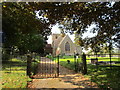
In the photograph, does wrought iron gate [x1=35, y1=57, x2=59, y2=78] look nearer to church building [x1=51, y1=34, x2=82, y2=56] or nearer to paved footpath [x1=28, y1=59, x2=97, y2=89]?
paved footpath [x1=28, y1=59, x2=97, y2=89]

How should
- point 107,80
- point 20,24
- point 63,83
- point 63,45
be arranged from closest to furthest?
point 63,83
point 107,80
point 20,24
point 63,45

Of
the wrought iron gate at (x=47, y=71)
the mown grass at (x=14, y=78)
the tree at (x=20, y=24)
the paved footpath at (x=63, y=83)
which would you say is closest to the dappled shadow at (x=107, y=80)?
the paved footpath at (x=63, y=83)

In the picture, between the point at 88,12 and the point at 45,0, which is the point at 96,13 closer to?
the point at 88,12

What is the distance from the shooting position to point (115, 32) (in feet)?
34.2

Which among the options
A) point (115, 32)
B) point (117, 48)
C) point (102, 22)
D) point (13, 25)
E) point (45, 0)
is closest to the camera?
point (45, 0)

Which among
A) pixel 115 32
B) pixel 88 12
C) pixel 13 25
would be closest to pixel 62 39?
pixel 13 25

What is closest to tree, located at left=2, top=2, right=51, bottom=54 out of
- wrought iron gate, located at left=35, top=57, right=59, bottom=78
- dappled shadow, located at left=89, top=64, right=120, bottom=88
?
wrought iron gate, located at left=35, top=57, right=59, bottom=78

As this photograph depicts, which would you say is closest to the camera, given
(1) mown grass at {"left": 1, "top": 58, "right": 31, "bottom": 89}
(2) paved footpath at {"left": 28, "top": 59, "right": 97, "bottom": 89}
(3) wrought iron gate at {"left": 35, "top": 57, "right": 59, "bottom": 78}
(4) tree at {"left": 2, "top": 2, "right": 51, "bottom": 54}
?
(1) mown grass at {"left": 1, "top": 58, "right": 31, "bottom": 89}

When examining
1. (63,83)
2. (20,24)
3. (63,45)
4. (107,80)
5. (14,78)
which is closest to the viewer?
(63,83)

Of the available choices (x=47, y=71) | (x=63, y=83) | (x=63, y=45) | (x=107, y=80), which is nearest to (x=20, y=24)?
(x=47, y=71)

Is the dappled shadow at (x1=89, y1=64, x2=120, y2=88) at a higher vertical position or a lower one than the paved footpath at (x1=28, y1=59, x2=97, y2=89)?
higher

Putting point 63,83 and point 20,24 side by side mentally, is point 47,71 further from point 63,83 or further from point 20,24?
point 20,24

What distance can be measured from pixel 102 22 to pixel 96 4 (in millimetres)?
1567

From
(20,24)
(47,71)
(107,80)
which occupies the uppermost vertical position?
(20,24)
